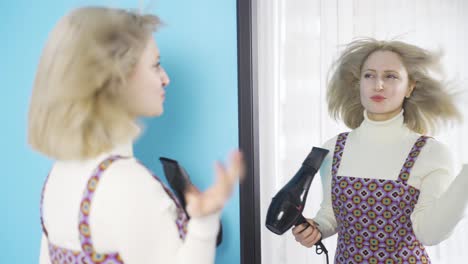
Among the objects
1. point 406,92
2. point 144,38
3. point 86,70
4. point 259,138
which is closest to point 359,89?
point 406,92

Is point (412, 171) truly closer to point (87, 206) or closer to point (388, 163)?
point (388, 163)

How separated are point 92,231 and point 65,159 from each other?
5.7 inches

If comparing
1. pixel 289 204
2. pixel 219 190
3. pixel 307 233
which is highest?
pixel 219 190

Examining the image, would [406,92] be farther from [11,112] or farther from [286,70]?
[11,112]

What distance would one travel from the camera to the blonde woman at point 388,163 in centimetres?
109

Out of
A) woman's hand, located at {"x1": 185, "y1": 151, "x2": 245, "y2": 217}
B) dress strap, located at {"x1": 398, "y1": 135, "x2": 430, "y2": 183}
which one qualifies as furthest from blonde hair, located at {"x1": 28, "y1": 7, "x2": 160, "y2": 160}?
dress strap, located at {"x1": 398, "y1": 135, "x2": 430, "y2": 183}

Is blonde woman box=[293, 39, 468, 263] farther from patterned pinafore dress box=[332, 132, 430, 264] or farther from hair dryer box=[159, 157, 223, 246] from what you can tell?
hair dryer box=[159, 157, 223, 246]

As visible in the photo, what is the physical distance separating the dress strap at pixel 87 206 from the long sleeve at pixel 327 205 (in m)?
0.60

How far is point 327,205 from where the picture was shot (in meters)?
1.23

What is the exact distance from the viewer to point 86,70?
0.85m

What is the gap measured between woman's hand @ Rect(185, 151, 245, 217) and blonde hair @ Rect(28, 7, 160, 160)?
197 millimetres

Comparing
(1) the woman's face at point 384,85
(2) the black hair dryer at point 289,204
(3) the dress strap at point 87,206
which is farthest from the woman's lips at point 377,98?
(3) the dress strap at point 87,206

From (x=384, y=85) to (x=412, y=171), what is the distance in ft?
0.70

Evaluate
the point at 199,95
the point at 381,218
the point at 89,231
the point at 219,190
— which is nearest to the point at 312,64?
the point at 199,95
